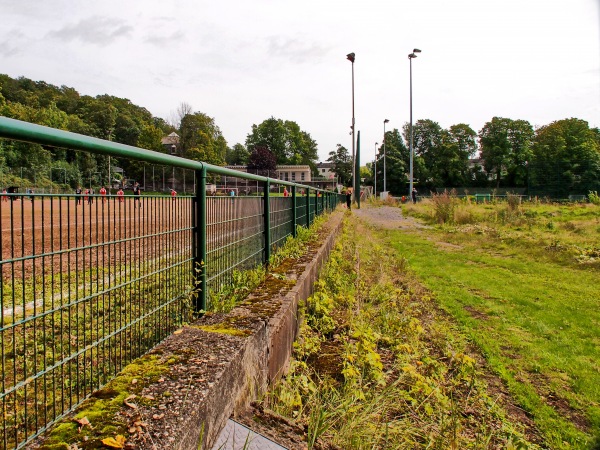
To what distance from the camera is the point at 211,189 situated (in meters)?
3.53

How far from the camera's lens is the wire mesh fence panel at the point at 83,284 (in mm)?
1684

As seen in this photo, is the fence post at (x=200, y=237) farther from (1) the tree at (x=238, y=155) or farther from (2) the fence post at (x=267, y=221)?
(1) the tree at (x=238, y=155)

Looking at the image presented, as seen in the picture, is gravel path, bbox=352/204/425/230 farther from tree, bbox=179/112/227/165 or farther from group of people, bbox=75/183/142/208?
tree, bbox=179/112/227/165

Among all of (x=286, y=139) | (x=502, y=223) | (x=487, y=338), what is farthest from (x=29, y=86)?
(x=487, y=338)

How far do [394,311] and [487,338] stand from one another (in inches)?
44.0

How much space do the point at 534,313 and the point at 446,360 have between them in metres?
2.76

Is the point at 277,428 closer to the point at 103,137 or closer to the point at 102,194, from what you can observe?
the point at 102,194

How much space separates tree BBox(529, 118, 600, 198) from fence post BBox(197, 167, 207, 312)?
6602 cm

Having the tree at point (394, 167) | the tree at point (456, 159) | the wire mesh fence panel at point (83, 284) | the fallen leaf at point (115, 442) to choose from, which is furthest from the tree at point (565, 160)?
the fallen leaf at point (115, 442)

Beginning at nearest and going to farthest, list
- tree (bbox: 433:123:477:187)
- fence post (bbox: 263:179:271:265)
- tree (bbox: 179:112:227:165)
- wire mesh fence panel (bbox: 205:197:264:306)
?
wire mesh fence panel (bbox: 205:197:264:306)
fence post (bbox: 263:179:271:265)
tree (bbox: 179:112:227:165)
tree (bbox: 433:123:477:187)

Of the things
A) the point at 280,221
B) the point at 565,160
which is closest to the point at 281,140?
the point at 565,160

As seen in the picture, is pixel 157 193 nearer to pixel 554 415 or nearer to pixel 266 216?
pixel 266 216

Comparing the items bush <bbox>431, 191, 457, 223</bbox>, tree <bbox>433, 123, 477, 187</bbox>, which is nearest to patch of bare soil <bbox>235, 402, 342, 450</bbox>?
bush <bbox>431, 191, 457, 223</bbox>

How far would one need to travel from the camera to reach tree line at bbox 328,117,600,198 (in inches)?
2530
